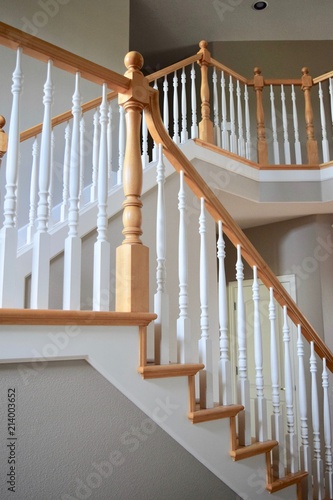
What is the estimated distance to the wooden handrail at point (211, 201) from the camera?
1979mm

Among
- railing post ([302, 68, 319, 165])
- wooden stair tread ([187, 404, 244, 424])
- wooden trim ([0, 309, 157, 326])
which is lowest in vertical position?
wooden stair tread ([187, 404, 244, 424])

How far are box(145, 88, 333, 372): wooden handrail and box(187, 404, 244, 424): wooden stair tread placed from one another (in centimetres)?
68

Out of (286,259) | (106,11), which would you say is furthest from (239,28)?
(286,259)

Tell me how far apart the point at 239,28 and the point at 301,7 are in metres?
0.82

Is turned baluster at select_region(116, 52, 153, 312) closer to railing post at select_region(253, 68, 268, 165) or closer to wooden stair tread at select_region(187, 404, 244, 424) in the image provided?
wooden stair tread at select_region(187, 404, 244, 424)

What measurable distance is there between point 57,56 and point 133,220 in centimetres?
66

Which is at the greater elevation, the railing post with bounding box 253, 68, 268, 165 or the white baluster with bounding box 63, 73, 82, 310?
the railing post with bounding box 253, 68, 268, 165

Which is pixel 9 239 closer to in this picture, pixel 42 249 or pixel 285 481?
pixel 42 249

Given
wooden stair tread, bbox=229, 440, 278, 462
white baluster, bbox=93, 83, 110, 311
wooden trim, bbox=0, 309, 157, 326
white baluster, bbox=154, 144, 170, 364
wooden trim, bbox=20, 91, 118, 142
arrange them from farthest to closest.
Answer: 1. wooden trim, bbox=20, 91, 118, 142
2. wooden stair tread, bbox=229, 440, 278, 462
3. white baluster, bbox=154, 144, 170, 364
4. white baluster, bbox=93, 83, 110, 311
5. wooden trim, bbox=0, 309, 157, 326

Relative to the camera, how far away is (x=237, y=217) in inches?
205

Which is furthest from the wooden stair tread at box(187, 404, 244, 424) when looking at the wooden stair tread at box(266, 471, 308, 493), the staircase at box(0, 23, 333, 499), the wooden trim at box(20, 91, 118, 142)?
the wooden trim at box(20, 91, 118, 142)

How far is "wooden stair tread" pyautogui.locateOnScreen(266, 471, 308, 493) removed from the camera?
6.99ft

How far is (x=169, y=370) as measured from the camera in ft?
5.74

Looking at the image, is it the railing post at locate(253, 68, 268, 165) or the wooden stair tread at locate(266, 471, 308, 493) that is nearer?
the wooden stair tread at locate(266, 471, 308, 493)
